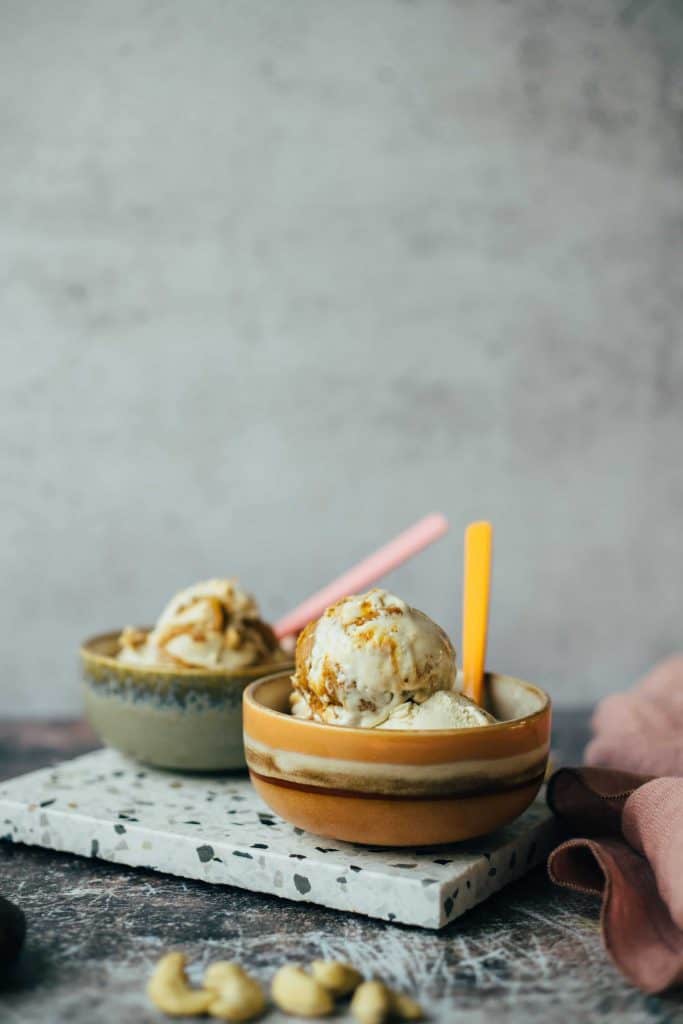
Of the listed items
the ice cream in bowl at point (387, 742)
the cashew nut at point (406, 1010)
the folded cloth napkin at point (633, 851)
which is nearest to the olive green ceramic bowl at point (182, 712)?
the ice cream in bowl at point (387, 742)

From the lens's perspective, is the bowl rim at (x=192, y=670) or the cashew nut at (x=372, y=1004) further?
the bowl rim at (x=192, y=670)

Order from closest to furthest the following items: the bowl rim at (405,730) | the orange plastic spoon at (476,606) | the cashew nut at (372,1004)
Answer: the cashew nut at (372,1004)
the bowl rim at (405,730)
the orange plastic spoon at (476,606)

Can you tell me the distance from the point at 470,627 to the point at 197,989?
1.35ft

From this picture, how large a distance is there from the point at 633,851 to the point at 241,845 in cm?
34

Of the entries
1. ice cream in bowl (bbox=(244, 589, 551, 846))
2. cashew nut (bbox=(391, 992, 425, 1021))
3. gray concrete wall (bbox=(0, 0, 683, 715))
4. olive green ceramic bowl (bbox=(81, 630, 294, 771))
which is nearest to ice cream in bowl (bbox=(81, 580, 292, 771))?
olive green ceramic bowl (bbox=(81, 630, 294, 771))

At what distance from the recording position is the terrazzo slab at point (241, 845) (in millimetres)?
873

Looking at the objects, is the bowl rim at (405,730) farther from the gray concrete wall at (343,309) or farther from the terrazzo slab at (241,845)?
the gray concrete wall at (343,309)

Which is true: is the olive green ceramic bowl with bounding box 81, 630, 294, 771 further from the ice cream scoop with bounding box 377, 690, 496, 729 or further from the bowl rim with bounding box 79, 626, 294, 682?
the ice cream scoop with bounding box 377, 690, 496, 729

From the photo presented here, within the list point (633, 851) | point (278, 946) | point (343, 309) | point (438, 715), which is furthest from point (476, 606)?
point (343, 309)

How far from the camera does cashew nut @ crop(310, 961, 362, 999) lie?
75cm

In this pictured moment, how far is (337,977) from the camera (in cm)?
75

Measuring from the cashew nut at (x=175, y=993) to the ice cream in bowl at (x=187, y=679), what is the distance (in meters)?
0.37

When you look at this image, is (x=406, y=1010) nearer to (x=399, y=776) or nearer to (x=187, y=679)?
(x=399, y=776)

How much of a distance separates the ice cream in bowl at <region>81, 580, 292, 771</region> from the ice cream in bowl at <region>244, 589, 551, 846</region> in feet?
0.51
